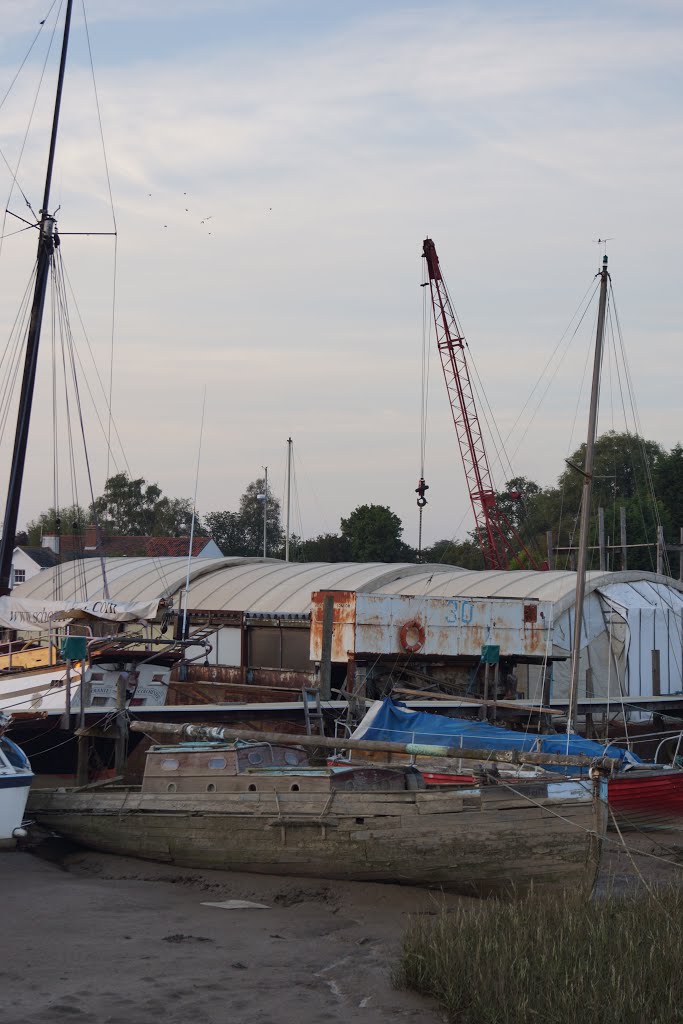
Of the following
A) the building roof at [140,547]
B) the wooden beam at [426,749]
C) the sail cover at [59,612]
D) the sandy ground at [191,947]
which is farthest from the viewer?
the building roof at [140,547]

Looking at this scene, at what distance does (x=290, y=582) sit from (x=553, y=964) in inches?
1180

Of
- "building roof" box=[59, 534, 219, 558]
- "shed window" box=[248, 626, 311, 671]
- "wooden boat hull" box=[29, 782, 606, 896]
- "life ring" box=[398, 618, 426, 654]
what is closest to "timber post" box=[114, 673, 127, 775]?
"wooden boat hull" box=[29, 782, 606, 896]

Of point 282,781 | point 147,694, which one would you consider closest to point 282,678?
point 147,694

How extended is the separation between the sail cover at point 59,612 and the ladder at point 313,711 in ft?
14.4

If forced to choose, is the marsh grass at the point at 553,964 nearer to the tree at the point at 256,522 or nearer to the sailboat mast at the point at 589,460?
the sailboat mast at the point at 589,460

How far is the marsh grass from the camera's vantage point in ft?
35.0

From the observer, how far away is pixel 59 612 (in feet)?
90.2

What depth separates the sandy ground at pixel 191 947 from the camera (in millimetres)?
11578

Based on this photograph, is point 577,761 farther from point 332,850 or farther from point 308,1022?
point 308,1022

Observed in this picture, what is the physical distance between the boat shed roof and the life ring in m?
4.65

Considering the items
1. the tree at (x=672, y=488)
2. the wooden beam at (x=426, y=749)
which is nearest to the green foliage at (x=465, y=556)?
the tree at (x=672, y=488)

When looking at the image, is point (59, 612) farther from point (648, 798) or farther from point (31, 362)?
point (648, 798)

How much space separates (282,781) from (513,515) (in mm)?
96116

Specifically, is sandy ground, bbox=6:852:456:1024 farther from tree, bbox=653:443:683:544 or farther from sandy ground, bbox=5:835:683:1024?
tree, bbox=653:443:683:544
